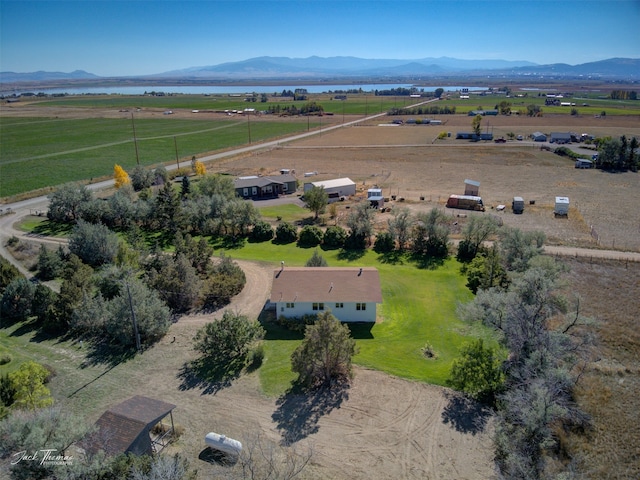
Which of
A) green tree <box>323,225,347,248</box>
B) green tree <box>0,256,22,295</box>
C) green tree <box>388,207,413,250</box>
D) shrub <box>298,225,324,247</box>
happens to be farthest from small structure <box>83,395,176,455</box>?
green tree <box>388,207,413,250</box>

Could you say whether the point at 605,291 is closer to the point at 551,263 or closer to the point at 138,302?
the point at 551,263

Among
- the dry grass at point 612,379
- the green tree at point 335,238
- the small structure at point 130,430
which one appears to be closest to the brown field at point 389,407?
the dry grass at point 612,379

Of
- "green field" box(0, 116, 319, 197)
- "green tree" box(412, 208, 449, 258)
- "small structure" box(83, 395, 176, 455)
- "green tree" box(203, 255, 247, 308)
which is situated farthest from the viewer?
"green field" box(0, 116, 319, 197)

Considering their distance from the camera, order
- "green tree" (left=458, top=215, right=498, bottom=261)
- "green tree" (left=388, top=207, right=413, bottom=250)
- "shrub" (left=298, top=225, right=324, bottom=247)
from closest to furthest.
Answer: "green tree" (left=458, top=215, right=498, bottom=261), "green tree" (left=388, top=207, right=413, bottom=250), "shrub" (left=298, top=225, right=324, bottom=247)

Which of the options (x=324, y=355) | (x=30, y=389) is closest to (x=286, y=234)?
(x=324, y=355)

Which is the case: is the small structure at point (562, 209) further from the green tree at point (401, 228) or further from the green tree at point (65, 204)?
the green tree at point (65, 204)

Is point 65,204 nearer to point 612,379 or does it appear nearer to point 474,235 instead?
point 474,235

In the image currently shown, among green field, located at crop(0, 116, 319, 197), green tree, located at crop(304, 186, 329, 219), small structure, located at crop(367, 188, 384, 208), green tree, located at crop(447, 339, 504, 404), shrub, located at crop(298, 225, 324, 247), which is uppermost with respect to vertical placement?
green field, located at crop(0, 116, 319, 197)

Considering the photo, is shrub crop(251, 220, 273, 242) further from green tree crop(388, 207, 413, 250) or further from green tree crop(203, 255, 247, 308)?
green tree crop(388, 207, 413, 250)
